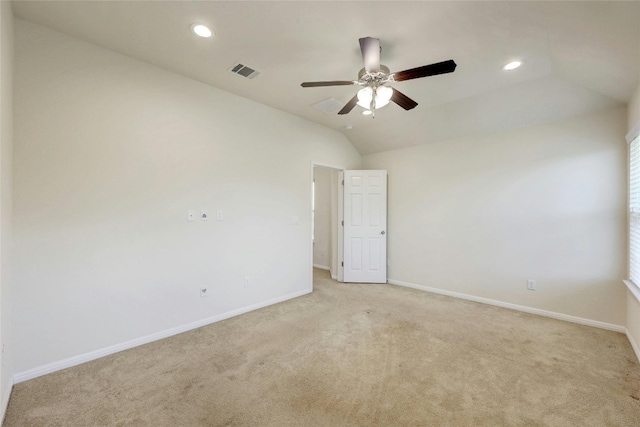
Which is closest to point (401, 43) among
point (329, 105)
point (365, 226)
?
point (329, 105)

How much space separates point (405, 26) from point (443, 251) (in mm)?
3284

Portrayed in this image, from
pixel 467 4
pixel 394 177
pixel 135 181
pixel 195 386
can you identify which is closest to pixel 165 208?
pixel 135 181

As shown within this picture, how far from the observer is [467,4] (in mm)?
1811

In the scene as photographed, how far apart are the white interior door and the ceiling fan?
2.35 m

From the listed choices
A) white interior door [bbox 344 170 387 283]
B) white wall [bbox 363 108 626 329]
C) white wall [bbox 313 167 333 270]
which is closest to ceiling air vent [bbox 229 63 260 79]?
white interior door [bbox 344 170 387 283]

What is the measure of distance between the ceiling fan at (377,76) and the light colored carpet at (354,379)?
231 cm

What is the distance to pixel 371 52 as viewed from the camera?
1.97 m

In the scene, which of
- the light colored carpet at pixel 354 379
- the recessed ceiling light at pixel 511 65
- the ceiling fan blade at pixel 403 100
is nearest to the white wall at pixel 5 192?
the light colored carpet at pixel 354 379

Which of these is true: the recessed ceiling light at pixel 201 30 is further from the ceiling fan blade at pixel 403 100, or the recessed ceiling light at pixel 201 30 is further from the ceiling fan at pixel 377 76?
the ceiling fan blade at pixel 403 100

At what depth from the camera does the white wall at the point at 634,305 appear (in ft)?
7.99

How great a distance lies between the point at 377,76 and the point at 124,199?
256cm

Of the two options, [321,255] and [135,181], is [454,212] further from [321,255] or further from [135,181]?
[135,181]

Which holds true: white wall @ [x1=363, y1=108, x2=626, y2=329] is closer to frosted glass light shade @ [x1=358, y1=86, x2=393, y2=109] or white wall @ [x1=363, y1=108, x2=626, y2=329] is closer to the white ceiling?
the white ceiling

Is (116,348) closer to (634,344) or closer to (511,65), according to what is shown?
(511,65)
